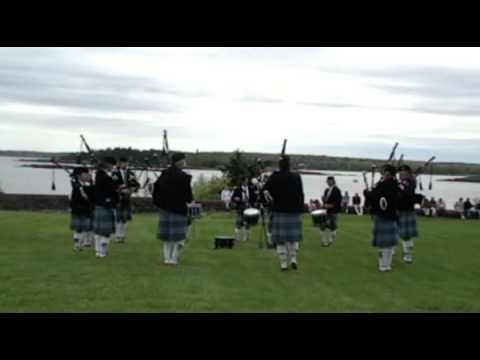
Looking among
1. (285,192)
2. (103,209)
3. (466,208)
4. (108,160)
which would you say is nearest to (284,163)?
(285,192)

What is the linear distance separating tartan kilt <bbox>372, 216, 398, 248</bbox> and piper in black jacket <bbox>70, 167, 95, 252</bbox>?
5430 mm

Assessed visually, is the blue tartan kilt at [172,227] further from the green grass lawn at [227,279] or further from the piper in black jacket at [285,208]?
the piper in black jacket at [285,208]

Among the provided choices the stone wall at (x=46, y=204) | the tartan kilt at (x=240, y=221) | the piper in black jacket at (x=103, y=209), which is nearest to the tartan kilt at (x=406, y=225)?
the tartan kilt at (x=240, y=221)

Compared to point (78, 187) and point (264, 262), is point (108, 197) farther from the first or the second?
point (264, 262)

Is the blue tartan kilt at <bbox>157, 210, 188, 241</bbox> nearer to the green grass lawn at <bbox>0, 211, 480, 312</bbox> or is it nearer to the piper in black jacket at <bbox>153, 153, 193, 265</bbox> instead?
the piper in black jacket at <bbox>153, 153, 193, 265</bbox>

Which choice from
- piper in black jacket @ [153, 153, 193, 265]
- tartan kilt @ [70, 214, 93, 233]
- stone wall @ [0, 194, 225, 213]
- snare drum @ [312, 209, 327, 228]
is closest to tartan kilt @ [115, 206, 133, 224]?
tartan kilt @ [70, 214, 93, 233]

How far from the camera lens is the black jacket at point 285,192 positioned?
1222 centimetres

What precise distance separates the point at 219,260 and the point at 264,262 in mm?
816

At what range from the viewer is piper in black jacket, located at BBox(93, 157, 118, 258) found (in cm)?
1314

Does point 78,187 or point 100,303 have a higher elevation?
point 78,187

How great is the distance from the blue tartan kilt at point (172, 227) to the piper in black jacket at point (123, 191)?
2.95 metres
